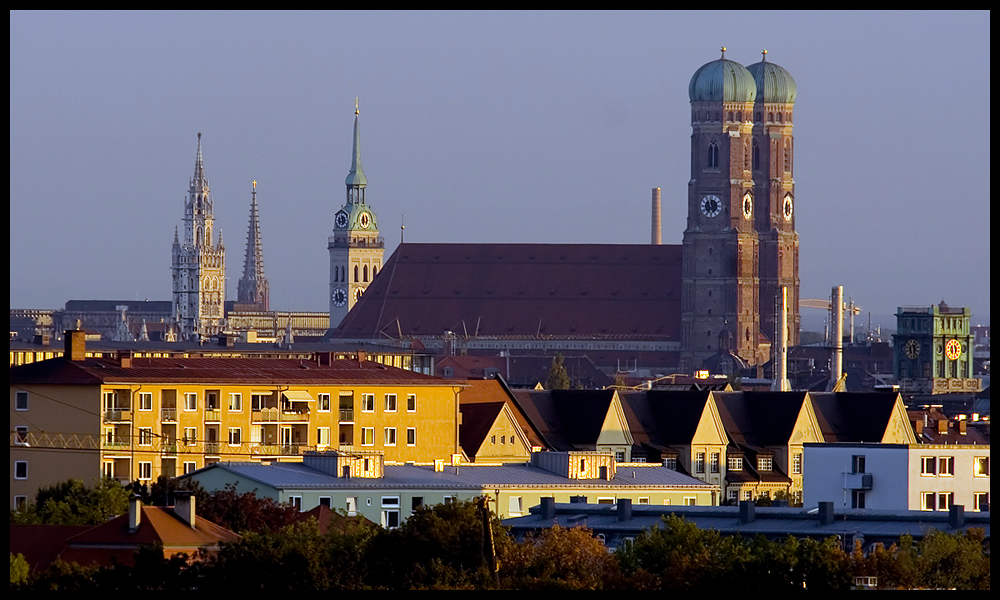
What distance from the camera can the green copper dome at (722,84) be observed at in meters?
195

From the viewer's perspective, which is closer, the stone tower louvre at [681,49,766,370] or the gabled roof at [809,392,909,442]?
the gabled roof at [809,392,909,442]

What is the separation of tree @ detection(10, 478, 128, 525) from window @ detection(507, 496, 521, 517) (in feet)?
30.4

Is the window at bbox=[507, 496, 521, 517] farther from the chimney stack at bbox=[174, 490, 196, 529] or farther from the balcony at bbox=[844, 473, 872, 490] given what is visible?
the chimney stack at bbox=[174, 490, 196, 529]

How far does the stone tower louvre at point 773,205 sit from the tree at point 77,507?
152m

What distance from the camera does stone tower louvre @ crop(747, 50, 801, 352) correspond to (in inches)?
7751

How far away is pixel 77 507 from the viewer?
1722 inches

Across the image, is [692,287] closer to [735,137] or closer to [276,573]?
[735,137]

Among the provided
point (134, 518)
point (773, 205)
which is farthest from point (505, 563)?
point (773, 205)

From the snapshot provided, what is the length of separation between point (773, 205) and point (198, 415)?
5347 inches

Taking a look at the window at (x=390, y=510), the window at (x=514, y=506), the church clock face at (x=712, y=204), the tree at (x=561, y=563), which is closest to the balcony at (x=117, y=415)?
the window at (x=514, y=506)

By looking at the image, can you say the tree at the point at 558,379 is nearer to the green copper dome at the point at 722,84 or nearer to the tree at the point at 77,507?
the green copper dome at the point at 722,84

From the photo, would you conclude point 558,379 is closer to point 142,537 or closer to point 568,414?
point 568,414

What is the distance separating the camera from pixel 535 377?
182750mm

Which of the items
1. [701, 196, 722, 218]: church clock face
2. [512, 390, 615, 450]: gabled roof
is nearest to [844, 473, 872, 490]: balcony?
[512, 390, 615, 450]: gabled roof
